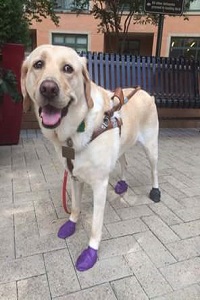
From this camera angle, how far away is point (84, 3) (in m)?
8.91

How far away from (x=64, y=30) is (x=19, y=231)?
20606 mm

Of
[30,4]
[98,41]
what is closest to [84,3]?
[30,4]

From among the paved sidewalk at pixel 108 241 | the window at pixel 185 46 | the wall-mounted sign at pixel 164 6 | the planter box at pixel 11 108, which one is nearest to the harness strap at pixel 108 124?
the paved sidewalk at pixel 108 241

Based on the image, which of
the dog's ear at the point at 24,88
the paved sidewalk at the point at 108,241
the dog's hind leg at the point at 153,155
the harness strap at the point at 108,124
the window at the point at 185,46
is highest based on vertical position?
the window at the point at 185,46

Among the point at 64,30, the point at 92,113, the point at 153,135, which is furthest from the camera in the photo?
the point at 64,30

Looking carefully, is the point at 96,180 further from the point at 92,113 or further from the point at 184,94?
the point at 184,94

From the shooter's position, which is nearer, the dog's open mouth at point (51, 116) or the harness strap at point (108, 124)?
the dog's open mouth at point (51, 116)

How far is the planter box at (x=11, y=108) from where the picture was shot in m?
4.54

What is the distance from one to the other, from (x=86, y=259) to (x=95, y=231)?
0.74 ft

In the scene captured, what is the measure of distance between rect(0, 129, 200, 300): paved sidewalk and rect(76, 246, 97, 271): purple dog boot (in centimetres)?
5

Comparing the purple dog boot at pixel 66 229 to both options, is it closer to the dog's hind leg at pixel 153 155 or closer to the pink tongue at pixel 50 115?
the dog's hind leg at pixel 153 155

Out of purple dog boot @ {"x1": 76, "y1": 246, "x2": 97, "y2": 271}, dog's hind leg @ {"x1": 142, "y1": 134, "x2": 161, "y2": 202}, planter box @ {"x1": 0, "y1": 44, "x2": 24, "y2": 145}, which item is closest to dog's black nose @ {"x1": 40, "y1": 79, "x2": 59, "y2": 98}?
purple dog boot @ {"x1": 76, "y1": 246, "x2": 97, "y2": 271}

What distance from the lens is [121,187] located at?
353cm

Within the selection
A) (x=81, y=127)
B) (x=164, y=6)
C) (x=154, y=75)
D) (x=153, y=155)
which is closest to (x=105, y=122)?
(x=81, y=127)
